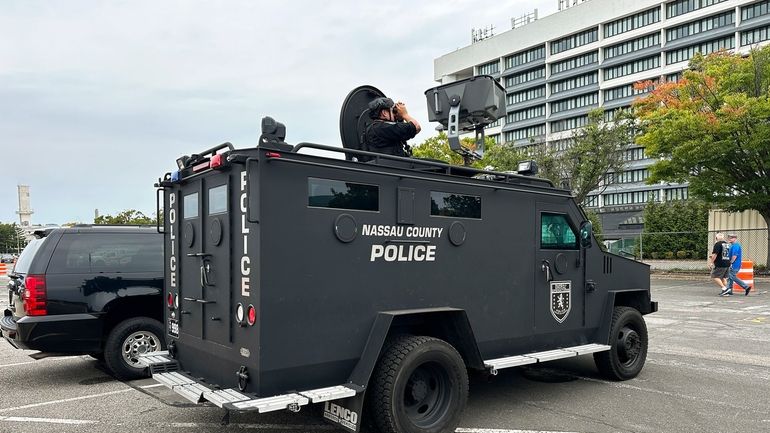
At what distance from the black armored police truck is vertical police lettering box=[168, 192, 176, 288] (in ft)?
0.06

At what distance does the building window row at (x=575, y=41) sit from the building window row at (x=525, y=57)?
2.11 metres

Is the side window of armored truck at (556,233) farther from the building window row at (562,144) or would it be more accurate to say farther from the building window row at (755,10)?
the building window row at (755,10)

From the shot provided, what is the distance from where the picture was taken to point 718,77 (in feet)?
67.1

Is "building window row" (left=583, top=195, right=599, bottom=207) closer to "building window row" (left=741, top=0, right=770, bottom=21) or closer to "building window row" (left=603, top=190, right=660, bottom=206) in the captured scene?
"building window row" (left=603, top=190, right=660, bottom=206)

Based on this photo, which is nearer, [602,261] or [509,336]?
[509,336]

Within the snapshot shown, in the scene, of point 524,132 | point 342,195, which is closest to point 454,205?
point 342,195

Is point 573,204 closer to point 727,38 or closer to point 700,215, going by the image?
point 700,215

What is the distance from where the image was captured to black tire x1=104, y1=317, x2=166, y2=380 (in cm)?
675

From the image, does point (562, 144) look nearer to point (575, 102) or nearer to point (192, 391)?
point (192, 391)

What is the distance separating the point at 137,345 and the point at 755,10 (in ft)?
221

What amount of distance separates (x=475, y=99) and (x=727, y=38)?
6573 centimetres

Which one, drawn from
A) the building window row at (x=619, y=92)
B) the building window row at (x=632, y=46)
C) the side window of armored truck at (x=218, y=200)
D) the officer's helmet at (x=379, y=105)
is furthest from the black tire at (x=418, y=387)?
the building window row at (x=632, y=46)

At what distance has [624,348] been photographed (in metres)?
6.73

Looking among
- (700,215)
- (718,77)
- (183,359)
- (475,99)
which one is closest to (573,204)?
(475,99)
